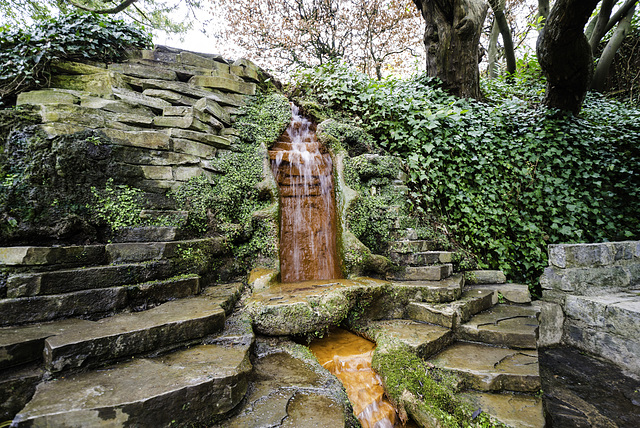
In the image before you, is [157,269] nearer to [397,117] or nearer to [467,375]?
[467,375]

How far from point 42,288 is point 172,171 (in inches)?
68.9

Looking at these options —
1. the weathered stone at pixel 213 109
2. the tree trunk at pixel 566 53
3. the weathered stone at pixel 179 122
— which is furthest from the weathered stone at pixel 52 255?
the tree trunk at pixel 566 53

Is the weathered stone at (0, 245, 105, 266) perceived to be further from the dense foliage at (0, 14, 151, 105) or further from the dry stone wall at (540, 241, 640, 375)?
the dry stone wall at (540, 241, 640, 375)

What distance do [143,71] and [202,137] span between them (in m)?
1.45

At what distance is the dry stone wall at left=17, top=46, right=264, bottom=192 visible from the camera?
3111mm

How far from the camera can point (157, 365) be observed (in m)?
1.70

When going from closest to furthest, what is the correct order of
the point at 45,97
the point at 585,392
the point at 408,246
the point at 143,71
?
the point at 585,392, the point at 45,97, the point at 408,246, the point at 143,71

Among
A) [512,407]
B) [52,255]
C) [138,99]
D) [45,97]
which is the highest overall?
[138,99]

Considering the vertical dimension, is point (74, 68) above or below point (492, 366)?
above

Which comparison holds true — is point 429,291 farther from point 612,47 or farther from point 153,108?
point 612,47

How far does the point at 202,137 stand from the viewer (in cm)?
372

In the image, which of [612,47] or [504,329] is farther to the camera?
[612,47]

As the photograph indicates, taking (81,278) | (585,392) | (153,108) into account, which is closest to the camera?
(81,278)

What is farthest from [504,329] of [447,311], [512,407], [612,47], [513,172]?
[612,47]
